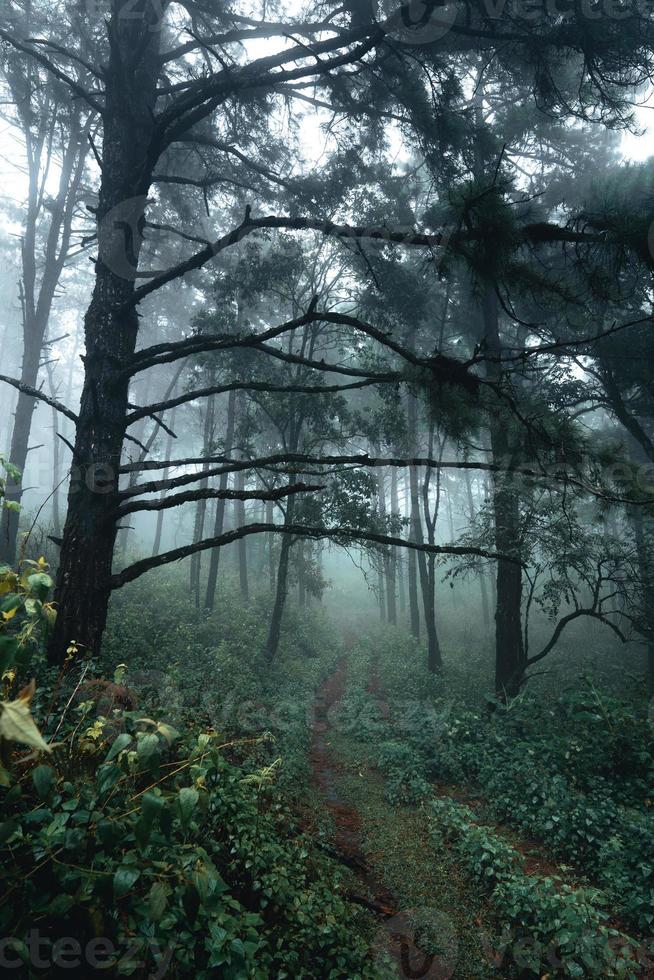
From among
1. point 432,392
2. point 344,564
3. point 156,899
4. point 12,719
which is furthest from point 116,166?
point 344,564

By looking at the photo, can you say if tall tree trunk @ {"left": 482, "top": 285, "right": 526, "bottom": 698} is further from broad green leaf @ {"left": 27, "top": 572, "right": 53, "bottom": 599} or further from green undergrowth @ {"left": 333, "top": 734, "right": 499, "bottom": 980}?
broad green leaf @ {"left": 27, "top": 572, "right": 53, "bottom": 599}

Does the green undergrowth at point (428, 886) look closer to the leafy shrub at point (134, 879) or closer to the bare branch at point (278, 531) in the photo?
the leafy shrub at point (134, 879)

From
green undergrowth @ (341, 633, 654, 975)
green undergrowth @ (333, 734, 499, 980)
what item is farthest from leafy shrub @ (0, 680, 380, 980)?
green undergrowth @ (341, 633, 654, 975)

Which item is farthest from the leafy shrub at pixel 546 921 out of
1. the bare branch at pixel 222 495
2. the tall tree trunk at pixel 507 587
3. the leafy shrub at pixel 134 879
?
the tall tree trunk at pixel 507 587

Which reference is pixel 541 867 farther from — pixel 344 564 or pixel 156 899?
pixel 344 564

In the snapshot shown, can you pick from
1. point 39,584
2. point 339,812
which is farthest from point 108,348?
point 339,812

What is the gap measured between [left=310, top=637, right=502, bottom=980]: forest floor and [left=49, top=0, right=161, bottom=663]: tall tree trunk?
11.5 feet

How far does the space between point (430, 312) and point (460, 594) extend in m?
20.9

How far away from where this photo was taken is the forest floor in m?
3.67

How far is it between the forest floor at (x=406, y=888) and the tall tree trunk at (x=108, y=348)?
3514 mm

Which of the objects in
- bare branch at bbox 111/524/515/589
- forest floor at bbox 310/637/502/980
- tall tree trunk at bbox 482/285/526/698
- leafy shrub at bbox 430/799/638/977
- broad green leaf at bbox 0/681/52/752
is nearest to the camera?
broad green leaf at bbox 0/681/52/752

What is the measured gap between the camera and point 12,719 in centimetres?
111

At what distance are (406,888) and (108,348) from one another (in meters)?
6.10

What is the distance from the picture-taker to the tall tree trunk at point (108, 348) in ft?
14.1
